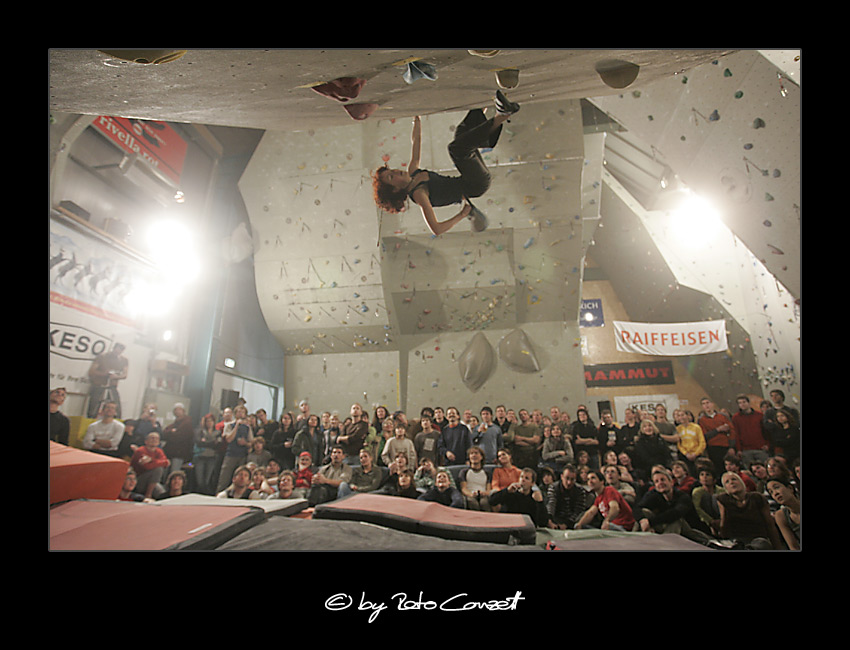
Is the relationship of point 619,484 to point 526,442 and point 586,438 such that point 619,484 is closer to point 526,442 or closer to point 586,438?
point 586,438

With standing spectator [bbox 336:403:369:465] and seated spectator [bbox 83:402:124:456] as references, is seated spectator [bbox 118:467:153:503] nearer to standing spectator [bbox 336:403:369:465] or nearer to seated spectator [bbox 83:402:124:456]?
seated spectator [bbox 83:402:124:456]

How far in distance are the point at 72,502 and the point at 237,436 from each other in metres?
0.96

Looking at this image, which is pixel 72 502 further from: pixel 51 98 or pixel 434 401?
pixel 434 401

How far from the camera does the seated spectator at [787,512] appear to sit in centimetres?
216

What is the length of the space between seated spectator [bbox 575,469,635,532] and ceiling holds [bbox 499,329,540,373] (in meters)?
1.07

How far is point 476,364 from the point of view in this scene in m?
3.47

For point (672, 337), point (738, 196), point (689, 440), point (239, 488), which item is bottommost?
point (239, 488)

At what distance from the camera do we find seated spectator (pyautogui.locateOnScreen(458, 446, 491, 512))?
8.75ft

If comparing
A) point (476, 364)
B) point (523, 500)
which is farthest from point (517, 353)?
point (523, 500)

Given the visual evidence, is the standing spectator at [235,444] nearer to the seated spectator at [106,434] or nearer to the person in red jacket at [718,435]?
the seated spectator at [106,434]

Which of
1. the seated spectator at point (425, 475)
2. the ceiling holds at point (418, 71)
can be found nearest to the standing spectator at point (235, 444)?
the seated spectator at point (425, 475)

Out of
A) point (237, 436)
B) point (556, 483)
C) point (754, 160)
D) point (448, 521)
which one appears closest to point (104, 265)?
point (237, 436)

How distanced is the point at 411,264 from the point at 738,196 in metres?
2.08

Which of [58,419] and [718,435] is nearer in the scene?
[58,419]
